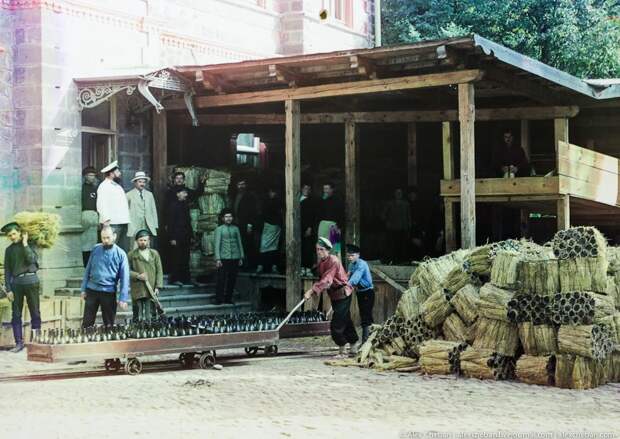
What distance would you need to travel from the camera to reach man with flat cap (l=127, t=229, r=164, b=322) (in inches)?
564

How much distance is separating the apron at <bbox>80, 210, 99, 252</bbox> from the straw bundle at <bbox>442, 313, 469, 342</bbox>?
7340 mm

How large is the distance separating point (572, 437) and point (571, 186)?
25.5ft

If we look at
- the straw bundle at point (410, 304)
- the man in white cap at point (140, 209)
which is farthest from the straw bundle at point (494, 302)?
the man in white cap at point (140, 209)

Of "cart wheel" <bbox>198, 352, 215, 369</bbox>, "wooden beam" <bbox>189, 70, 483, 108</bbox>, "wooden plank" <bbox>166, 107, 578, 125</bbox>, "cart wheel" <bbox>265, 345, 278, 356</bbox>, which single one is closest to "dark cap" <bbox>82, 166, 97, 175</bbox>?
"wooden beam" <bbox>189, 70, 483, 108</bbox>

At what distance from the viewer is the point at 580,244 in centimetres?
1147

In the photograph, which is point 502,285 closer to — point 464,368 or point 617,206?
point 464,368

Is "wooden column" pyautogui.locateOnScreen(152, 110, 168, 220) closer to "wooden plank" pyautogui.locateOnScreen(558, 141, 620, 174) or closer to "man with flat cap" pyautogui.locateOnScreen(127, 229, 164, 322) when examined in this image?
"man with flat cap" pyautogui.locateOnScreen(127, 229, 164, 322)

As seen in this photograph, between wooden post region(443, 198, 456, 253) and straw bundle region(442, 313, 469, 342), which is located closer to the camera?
straw bundle region(442, 313, 469, 342)

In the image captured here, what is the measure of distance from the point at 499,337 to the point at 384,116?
8.40 metres

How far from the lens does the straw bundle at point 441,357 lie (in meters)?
11.9

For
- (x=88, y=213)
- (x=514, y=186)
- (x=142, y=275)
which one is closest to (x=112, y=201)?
(x=88, y=213)

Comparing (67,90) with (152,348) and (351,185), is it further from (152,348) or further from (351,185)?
(152,348)

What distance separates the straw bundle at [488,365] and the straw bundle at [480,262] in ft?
3.80

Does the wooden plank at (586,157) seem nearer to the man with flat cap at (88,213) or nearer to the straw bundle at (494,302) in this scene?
the straw bundle at (494,302)
